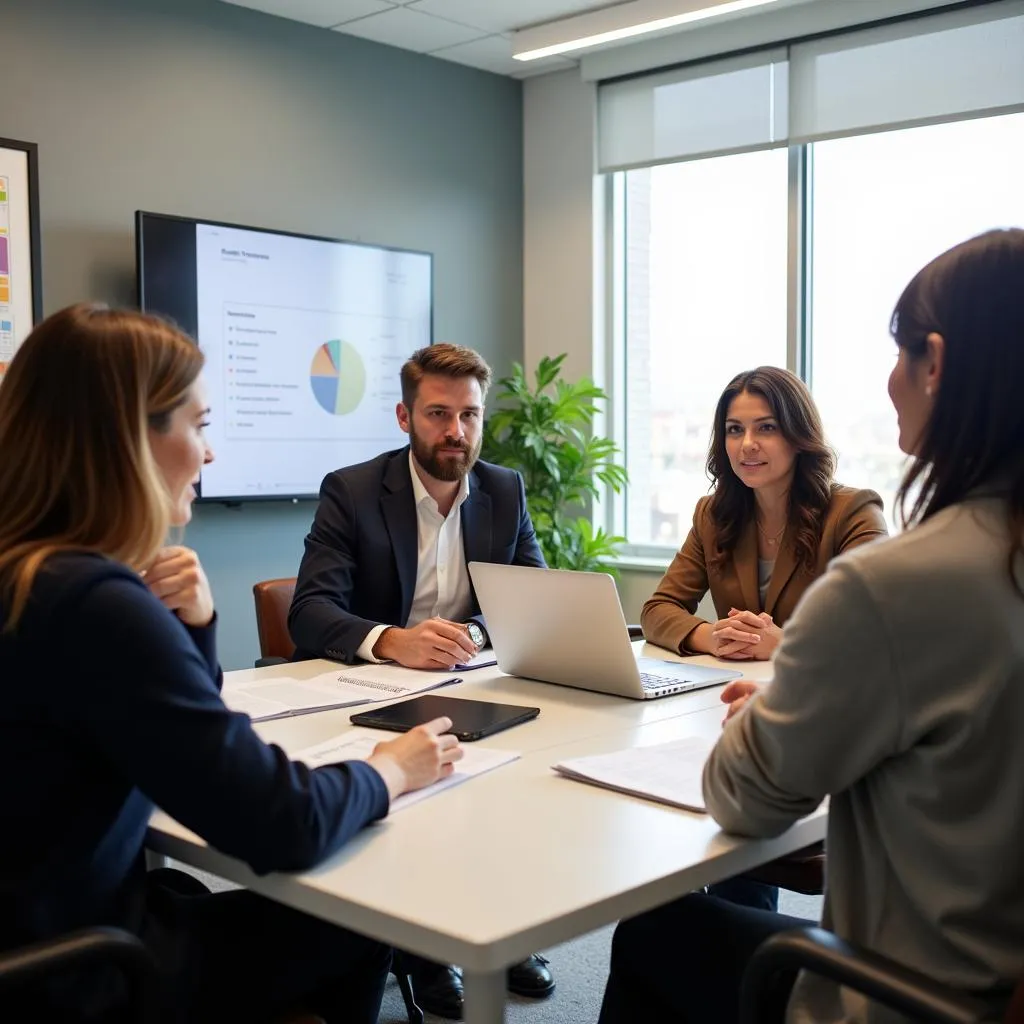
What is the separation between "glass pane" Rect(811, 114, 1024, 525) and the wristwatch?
226cm

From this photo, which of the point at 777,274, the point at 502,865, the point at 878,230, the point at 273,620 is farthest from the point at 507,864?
the point at 777,274

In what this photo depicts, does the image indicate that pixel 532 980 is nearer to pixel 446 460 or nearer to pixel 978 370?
pixel 446 460

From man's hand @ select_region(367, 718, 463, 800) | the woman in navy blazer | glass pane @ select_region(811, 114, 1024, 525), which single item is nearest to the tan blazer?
man's hand @ select_region(367, 718, 463, 800)

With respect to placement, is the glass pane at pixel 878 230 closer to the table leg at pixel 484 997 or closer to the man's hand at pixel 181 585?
the man's hand at pixel 181 585

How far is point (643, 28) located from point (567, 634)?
10.1ft

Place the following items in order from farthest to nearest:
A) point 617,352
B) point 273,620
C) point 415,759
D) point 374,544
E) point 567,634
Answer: point 617,352 < point 273,620 < point 374,544 < point 567,634 < point 415,759

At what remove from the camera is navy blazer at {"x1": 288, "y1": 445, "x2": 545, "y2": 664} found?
2594mm

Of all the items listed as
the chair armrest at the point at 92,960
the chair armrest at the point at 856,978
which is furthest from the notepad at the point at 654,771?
the chair armrest at the point at 92,960

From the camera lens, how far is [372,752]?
5.31ft

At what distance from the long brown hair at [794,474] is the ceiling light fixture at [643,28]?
1944mm

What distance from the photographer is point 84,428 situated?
1.27 m

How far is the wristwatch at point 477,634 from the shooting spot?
8.43 ft

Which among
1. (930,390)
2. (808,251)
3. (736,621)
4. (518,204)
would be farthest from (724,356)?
(930,390)

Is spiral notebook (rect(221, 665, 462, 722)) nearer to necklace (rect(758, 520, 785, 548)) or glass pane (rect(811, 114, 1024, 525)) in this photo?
necklace (rect(758, 520, 785, 548))
